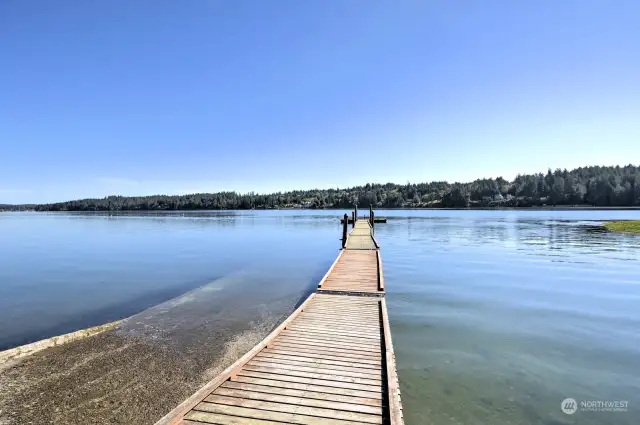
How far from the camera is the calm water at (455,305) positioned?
24.2 ft

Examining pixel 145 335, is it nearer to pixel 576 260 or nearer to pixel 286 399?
pixel 286 399

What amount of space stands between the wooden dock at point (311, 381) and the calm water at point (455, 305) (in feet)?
3.50

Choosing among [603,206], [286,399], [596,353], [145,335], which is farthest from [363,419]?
[603,206]

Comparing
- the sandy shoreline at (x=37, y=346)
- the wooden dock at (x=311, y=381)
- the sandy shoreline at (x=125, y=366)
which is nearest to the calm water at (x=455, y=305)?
the sandy shoreline at (x=125, y=366)

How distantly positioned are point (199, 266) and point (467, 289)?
17.2m

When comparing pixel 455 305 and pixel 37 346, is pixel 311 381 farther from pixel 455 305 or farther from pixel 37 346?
pixel 455 305

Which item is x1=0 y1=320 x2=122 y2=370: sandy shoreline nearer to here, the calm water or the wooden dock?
the calm water

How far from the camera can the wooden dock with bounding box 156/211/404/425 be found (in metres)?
5.12

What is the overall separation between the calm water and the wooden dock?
1065 mm

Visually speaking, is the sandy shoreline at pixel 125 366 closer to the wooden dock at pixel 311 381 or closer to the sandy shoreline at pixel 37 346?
the sandy shoreline at pixel 37 346

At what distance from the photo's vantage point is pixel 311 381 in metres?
6.16

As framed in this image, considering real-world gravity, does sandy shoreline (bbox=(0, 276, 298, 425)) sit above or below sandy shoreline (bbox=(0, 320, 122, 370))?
below

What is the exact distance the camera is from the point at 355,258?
796 inches

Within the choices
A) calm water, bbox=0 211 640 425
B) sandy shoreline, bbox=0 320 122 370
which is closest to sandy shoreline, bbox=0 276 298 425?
sandy shoreline, bbox=0 320 122 370
